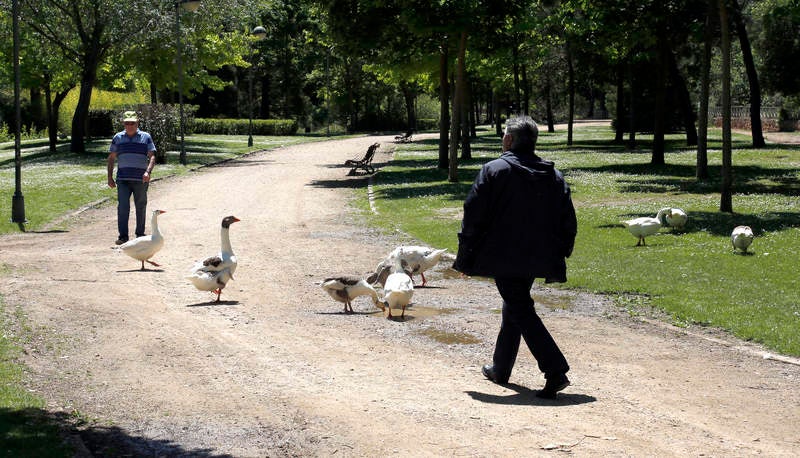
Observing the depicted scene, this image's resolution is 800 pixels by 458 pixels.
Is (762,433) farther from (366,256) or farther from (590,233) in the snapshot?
(590,233)

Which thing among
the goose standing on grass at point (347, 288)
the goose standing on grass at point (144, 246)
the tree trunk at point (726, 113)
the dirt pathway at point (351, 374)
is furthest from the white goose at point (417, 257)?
the tree trunk at point (726, 113)

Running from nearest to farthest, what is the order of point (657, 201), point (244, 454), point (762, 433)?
1. point (244, 454)
2. point (762, 433)
3. point (657, 201)

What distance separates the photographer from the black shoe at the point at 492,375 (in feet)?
28.1

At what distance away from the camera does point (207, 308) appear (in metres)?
12.3

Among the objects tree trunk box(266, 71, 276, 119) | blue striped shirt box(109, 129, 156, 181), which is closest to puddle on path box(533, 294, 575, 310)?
blue striped shirt box(109, 129, 156, 181)

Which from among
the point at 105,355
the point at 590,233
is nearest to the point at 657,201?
the point at 590,233

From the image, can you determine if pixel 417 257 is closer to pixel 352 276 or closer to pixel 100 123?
pixel 352 276

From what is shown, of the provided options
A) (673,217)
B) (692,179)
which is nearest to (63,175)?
(692,179)

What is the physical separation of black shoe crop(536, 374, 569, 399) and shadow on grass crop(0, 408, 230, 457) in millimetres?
2847

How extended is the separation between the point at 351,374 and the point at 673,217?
11476 mm

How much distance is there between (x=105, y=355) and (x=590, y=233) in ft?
39.5

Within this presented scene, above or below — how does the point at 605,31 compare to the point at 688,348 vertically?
above

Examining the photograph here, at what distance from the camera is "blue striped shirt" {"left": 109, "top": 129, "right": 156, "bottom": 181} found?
17.6 metres

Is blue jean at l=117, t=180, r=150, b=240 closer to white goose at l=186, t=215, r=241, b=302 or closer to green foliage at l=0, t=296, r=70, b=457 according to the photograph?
white goose at l=186, t=215, r=241, b=302
